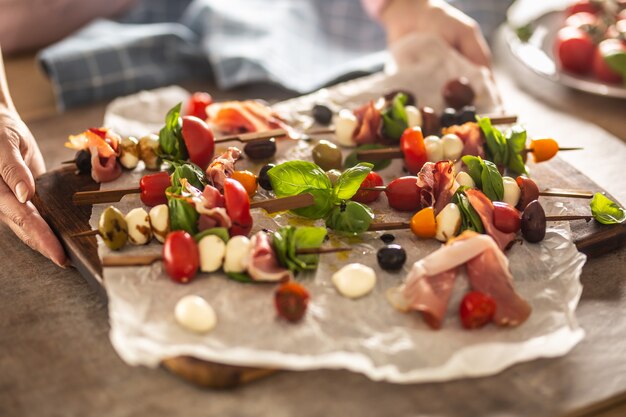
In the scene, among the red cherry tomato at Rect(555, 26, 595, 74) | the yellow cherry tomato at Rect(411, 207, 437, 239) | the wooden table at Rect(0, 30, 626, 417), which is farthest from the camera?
the red cherry tomato at Rect(555, 26, 595, 74)

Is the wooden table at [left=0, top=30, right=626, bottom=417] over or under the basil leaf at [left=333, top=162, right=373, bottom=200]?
under

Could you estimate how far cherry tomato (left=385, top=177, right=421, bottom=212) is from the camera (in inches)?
75.0

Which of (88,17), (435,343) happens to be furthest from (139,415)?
(88,17)

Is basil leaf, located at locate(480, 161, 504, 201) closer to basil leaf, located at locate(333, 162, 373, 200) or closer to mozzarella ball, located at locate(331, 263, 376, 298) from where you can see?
basil leaf, located at locate(333, 162, 373, 200)

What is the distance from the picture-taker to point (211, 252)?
5.40 ft

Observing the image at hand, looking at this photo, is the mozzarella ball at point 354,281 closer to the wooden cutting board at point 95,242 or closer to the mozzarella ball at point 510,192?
the wooden cutting board at point 95,242

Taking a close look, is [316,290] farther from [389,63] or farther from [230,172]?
[389,63]

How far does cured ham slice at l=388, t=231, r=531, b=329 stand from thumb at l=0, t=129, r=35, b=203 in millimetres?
925

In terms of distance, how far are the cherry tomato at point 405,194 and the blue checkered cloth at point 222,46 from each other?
94 centimetres

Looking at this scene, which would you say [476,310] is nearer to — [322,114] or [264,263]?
[264,263]

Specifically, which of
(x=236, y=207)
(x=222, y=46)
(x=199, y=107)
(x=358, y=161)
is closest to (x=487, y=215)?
(x=358, y=161)

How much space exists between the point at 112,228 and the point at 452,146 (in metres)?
0.94

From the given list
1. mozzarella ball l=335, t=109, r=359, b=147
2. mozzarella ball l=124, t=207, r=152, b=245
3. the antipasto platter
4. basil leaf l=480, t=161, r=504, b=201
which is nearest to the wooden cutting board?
the antipasto platter

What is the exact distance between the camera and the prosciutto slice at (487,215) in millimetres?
1755
